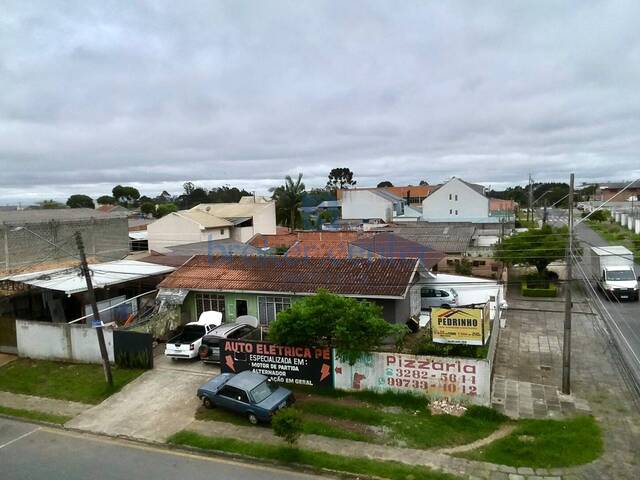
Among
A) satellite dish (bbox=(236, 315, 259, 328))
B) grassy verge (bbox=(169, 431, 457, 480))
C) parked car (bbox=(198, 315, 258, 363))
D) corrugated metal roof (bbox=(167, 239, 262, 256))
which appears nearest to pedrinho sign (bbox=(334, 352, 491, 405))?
grassy verge (bbox=(169, 431, 457, 480))

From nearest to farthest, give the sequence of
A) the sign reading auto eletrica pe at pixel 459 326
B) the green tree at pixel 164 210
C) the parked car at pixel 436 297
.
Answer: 1. the sign reading auto eletrica pe at pixel 459 326
2. the parked car at pixel 436 297
3. the green tree at pixel 164 210

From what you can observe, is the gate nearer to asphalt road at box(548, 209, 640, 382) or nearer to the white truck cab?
asphalt road at box(548, 209, 640, 382)

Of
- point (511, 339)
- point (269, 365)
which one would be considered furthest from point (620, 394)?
point (269, 365)

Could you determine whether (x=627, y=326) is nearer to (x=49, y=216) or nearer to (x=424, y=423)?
(x=424, y=423)

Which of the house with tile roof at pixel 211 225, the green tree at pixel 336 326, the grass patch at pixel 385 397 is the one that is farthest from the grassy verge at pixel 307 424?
the house with tile roof at pixel 211 225

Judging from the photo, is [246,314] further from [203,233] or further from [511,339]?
[203,233]

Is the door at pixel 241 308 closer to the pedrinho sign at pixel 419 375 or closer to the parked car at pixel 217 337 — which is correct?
the parked car at pixel 217 337
